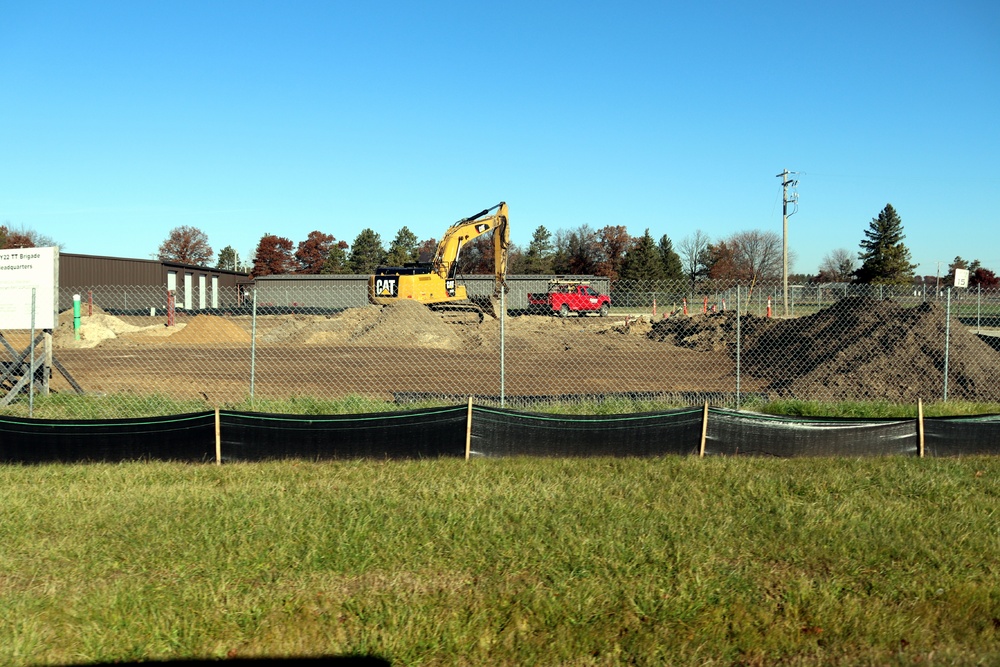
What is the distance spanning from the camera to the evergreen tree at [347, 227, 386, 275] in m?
92.8

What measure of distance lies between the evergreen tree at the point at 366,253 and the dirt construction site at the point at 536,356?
204 ft

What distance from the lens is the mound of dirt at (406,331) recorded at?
25.9m

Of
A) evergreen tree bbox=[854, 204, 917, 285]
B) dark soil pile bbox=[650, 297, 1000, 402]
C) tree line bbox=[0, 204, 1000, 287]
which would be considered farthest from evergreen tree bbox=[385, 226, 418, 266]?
dark soil pile bbox=[650, 297, 1000, 402]

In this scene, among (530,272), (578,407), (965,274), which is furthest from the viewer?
(530,272)

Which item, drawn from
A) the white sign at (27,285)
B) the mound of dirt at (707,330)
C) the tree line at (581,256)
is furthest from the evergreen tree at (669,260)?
the white sign at (27,285)

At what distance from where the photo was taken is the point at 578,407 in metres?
10.7

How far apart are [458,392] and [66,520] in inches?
331

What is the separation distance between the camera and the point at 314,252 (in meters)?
93.2

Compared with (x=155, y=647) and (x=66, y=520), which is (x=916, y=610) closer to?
(x=155, y=647)

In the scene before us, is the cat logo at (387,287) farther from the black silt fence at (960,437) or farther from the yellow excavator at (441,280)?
the black silt fence at (960,437)

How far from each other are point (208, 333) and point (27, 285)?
49.6ft

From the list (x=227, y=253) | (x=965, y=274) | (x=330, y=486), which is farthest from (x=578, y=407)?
(x=227, y=253)

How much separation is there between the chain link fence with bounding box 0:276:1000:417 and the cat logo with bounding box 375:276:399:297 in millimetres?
4176

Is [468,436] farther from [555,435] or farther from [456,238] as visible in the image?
[456,238]
